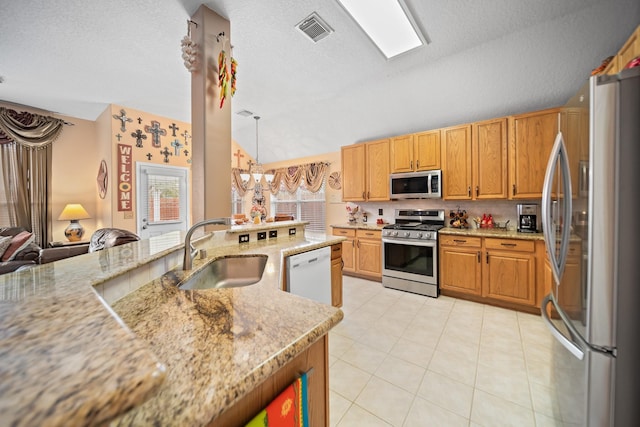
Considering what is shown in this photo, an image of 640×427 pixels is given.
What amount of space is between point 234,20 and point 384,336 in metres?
3.22

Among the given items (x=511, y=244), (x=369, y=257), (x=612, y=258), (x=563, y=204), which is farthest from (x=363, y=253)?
(x=612, y=258)

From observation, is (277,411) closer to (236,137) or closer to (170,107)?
(170,107)

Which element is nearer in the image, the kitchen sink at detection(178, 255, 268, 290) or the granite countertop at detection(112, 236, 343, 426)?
the granite countertop at detection(112, 236, 343, 426)

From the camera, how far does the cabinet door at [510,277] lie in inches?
107

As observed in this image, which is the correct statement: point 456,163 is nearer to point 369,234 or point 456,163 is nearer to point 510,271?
point 510,271

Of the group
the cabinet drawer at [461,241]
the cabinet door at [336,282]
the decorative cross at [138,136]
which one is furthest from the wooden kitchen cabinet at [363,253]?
the decorative cross at [138,136]

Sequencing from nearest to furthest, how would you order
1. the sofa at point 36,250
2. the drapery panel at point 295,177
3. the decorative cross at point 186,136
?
the sofa at point 36,250
the decorative cross at point 186,136
the drapery panel at point 295,177

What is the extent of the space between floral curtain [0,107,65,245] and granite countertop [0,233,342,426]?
426cm

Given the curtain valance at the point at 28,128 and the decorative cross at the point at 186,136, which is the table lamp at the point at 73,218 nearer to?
the curtain valance at the point at 28,128

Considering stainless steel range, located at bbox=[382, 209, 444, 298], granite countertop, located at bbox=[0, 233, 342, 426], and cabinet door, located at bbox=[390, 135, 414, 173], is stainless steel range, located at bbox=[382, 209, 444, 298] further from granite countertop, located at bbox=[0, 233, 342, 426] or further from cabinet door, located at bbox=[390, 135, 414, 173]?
granite countertop, located at bbox=[0, 233, 342, 426]

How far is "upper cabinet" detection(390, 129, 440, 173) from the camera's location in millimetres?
3529

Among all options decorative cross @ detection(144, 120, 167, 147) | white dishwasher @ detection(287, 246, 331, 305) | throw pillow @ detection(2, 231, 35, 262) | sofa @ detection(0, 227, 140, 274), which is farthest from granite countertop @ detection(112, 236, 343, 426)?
decorative cross @ detection(144, 120, 167, 147)

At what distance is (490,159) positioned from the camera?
3143 mm

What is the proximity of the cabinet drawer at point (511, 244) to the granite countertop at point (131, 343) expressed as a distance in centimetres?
290
